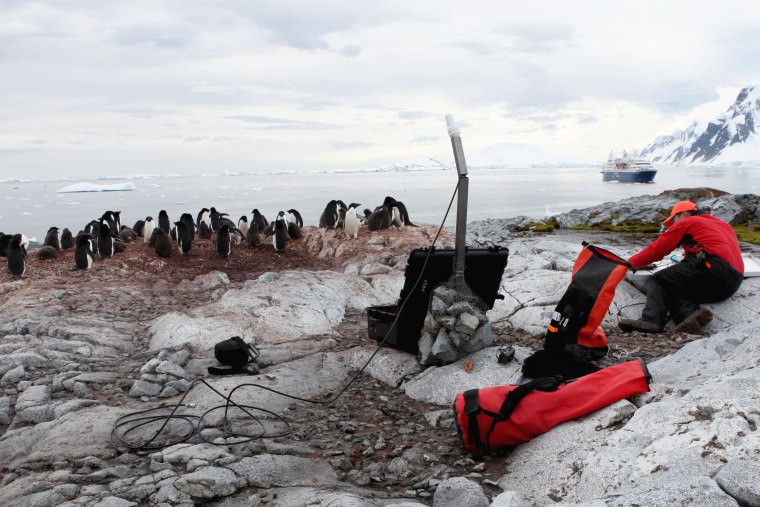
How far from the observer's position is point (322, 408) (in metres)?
5.67

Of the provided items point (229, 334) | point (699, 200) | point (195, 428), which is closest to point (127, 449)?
point (195, 428)

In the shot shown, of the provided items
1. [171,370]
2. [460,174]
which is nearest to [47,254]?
[171,370]

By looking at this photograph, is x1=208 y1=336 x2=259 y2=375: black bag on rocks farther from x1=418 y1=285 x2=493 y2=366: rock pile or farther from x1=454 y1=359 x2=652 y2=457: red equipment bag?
x1=454 y1=359 x2=652 y2=457: red equipment bag

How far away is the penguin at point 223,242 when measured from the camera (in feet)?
42.5

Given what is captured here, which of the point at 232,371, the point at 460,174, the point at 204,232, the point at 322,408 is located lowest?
the point at 322,408

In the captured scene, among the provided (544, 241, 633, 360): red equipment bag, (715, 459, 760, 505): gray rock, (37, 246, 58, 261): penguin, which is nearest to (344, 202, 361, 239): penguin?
(37, 246, 58, 261): penguin


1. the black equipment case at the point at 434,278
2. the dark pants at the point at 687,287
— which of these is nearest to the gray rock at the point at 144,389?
the black equipment case at the point at 434,278

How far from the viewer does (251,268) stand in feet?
41.4

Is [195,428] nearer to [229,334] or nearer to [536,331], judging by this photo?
[229,334]

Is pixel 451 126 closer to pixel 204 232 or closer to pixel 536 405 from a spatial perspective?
pixel 536 405

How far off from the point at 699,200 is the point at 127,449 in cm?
1953

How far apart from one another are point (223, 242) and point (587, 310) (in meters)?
8.96

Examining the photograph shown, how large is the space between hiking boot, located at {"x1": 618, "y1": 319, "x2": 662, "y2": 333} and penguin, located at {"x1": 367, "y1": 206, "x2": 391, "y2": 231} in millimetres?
7624

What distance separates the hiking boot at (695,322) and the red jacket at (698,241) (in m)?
0.70
